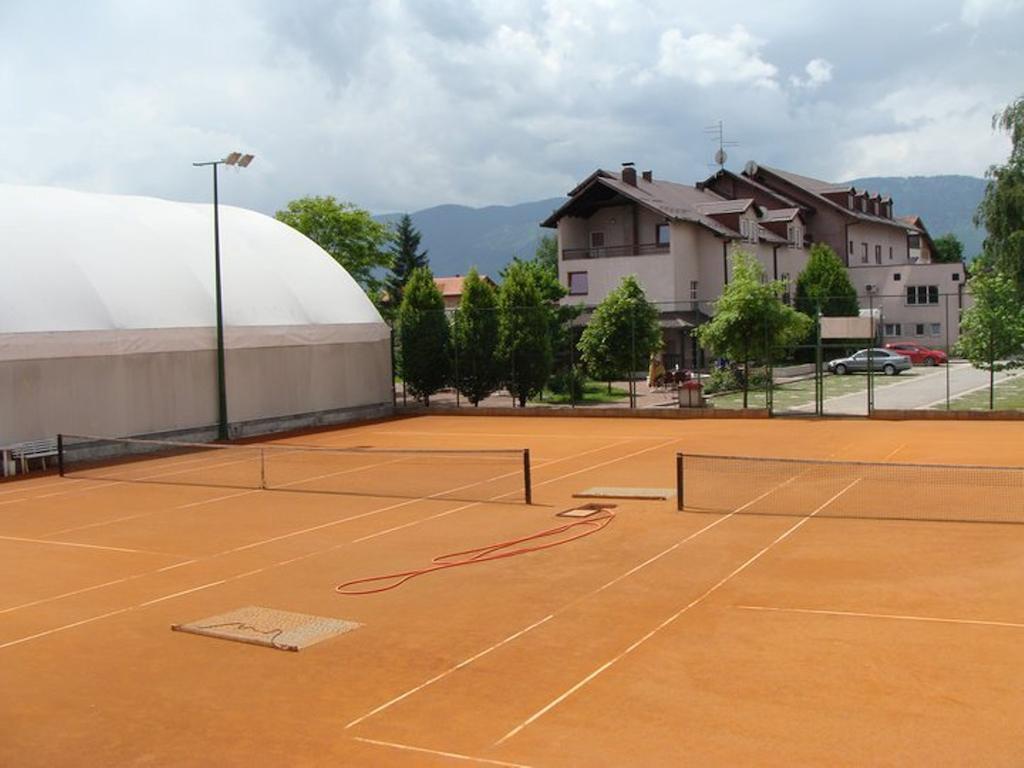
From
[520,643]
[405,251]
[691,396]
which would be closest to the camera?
[520,643]

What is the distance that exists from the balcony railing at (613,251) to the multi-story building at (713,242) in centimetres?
5

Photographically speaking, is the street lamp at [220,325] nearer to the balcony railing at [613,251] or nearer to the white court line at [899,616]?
the white court line at [899,616]

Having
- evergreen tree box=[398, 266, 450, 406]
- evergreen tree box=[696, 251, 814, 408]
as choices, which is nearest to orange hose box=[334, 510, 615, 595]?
evergreen tree box=[696, 251, 814, 408]

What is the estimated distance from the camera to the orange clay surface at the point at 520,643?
6.85 meters

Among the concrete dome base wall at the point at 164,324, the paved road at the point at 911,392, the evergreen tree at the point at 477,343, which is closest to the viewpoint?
the concrete dome base wall at the point at 164,324

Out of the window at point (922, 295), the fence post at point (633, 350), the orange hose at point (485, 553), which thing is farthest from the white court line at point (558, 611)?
the window at point (922, 295)

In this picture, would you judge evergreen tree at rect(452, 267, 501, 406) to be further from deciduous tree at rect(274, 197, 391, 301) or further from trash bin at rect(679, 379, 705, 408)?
deciduous tree at rect(274, 197, 391, 301)

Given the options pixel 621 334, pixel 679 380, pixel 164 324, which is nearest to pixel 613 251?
pixel 679 380

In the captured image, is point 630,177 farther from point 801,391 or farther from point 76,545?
point 76,545

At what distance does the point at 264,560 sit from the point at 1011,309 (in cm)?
2362

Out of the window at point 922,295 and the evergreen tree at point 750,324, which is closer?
the evergreen tree at point 750,324

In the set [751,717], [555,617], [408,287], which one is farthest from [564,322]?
[751,717]

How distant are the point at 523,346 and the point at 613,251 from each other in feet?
71.1

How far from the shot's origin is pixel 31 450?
23156mm
